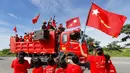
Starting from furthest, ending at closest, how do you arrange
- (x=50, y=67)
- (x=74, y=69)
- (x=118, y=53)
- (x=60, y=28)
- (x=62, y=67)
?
(x=118, y=53) < (x=60, y=28) < (x=50, y=67) < (x=62, y=67) < (x=74, y=69)

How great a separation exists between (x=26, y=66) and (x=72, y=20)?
35.9 feet

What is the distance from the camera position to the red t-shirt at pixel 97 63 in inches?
259

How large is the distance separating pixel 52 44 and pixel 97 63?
1050cm

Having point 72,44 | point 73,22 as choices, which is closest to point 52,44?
point 72,44

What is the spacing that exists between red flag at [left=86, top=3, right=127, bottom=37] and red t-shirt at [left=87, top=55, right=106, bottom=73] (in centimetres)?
130

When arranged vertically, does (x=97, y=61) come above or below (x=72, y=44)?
below

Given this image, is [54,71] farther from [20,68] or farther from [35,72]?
[20,68]

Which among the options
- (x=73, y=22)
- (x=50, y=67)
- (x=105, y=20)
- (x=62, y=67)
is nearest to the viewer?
(x=62, y=67)

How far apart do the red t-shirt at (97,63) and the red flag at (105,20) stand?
130 cm

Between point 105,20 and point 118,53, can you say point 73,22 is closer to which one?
point 105,20

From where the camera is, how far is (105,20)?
8031mm

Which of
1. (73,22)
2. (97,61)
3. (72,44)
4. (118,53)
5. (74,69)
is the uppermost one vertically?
(73,22)

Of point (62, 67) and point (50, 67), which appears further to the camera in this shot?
point (50, 67)

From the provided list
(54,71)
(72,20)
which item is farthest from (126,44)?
(54,71)
